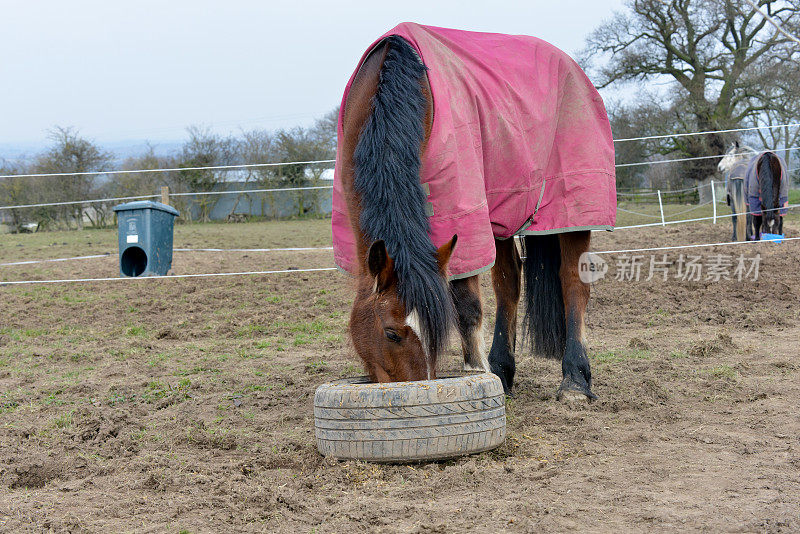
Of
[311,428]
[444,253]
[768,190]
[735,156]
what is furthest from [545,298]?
[735,156]

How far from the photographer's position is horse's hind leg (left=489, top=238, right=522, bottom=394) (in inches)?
148

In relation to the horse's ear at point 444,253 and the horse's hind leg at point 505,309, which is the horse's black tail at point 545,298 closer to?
the horse's hind leg at point 505,309

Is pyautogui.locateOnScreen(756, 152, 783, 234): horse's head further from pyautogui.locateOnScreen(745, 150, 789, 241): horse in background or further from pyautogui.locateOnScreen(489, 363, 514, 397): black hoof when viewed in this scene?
pyautogui.locateOnScreen(489, 363, 514, 397): black hoof

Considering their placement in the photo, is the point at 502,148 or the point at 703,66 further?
the point at 703,66

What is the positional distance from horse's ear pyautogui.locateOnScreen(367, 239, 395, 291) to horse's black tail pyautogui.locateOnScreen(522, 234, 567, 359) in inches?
67.7

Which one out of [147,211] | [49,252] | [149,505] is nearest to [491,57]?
[149,505]

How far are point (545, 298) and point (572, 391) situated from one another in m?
0.71

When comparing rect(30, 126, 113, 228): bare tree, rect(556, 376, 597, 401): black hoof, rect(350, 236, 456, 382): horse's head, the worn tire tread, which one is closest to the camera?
the worn tire tread

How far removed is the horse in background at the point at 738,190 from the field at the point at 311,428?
4850 millimetres

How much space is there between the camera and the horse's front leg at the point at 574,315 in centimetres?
345

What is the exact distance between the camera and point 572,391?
338 cm

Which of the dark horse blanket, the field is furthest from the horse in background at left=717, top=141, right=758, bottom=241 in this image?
the dark horse blanket

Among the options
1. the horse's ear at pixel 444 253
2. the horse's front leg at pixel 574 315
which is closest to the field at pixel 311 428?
the horse's front leg at pixel 574 315

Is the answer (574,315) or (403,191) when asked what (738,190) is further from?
(403,191)
